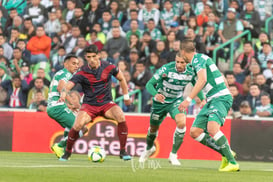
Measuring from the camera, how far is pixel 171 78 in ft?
51.5

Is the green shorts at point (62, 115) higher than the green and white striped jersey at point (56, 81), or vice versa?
the green and white striped jersey at point (56, 81)

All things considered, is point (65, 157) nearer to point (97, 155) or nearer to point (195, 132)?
point (97, 155)

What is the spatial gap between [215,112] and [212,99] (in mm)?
297

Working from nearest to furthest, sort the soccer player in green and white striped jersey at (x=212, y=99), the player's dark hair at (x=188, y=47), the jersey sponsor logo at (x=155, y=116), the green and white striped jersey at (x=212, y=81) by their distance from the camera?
the soccer player in green and white striped jersey at (x=212, y=99), the green and white striped jersey at (x=212, y=81), the player's dark hair at (x=188, y=47), the jersey sponsor logo at (x=155, y=116)

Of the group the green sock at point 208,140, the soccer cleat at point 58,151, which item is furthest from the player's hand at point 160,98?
the soccer cleat at point 58,151

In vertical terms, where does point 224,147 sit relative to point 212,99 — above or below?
below

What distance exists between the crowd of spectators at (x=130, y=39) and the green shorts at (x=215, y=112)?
21.2 ft

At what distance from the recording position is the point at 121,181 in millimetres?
10531

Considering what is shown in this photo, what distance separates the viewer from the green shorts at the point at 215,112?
1313 centimetres

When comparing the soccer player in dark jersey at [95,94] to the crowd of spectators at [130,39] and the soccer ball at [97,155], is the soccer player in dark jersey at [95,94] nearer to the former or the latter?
the soccer ball at [97,155]

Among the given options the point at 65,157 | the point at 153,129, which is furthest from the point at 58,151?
the point at 153,129

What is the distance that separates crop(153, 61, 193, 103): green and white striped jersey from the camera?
617 inches

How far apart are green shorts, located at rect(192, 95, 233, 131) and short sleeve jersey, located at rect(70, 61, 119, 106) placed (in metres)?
2.45

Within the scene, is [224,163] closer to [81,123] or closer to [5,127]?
[81,123]
